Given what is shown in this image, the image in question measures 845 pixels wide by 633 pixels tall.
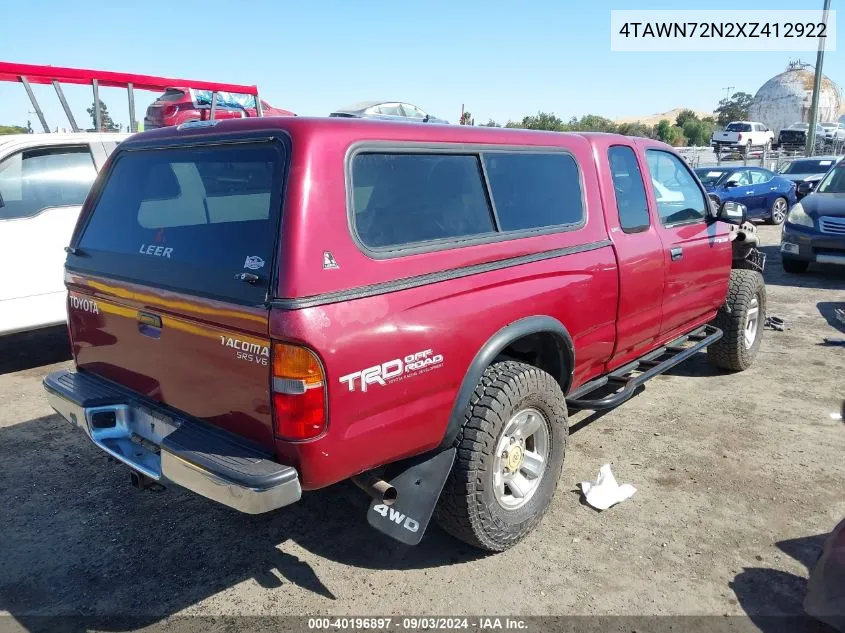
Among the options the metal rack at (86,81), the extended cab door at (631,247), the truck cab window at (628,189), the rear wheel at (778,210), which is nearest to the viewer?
the extended cab door at (631,247)

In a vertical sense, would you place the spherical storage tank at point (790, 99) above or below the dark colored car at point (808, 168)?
above

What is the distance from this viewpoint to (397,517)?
2.61m

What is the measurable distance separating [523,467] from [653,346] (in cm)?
174

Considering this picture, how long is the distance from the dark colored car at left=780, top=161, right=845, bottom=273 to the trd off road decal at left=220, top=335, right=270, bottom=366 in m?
9.36

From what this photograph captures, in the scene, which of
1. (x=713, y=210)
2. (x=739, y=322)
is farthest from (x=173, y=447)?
(x=739, y=322)

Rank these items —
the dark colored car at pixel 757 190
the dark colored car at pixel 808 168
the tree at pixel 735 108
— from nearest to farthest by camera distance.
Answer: the dark colored car at pixel 757 190
the dark colored car at pixel 808 168
the tree at pixel 735 108

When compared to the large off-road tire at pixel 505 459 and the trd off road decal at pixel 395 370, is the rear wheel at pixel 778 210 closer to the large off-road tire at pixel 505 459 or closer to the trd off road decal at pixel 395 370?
the large off-road tire at pixel 505 459

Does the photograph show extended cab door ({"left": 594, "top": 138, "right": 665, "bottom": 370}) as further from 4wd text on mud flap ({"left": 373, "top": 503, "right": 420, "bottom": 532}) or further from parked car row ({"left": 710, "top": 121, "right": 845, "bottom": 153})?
parked car row ({"left": 710, "top": 121, "right": 845, "bottom": 153})

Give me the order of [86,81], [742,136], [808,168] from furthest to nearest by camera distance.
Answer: [742,136], [808,168], [86,81]

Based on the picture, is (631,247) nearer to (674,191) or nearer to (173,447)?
(674,191)

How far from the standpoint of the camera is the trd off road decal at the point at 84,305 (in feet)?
10.1

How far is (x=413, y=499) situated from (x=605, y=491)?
1453mm

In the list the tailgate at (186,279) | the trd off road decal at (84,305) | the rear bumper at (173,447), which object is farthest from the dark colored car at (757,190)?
the rear bumper at (173,447)

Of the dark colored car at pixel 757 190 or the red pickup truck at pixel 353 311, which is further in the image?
the dark colored car at pixel 757 190
